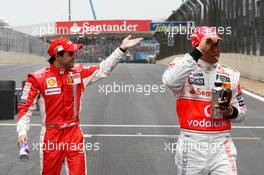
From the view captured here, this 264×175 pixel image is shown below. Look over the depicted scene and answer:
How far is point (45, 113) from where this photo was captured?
5.22 meters

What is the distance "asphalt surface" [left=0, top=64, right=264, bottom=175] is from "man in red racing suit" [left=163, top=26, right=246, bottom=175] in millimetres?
3136

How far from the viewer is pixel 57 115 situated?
5.17m

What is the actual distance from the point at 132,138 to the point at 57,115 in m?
5.72

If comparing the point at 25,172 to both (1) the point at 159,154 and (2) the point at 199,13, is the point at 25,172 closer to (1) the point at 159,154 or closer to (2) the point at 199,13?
(1) the point at 159,154

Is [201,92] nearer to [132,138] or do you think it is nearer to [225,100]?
[225,100]

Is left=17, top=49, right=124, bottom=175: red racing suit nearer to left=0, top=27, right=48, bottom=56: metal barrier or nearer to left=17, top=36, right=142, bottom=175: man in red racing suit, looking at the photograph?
left=17, top=36, right=142, bottom=175: man in red racing suit

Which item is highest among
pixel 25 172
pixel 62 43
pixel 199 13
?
pixel 199 13

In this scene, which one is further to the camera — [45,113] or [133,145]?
[133,145]

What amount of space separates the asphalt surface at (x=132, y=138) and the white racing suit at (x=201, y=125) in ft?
10.3

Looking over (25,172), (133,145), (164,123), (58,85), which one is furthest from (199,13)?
(58,85)

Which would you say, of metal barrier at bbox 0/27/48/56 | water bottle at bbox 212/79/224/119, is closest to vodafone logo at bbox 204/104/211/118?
water bottle at bbox 212/79/224/119

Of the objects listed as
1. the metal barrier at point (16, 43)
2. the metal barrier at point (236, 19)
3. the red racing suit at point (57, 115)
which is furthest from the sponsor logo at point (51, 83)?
the metal barrier at point (16, 43)

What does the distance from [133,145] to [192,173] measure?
531 centimetres

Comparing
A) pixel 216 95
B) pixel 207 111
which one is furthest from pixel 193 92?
pixel 216 95
